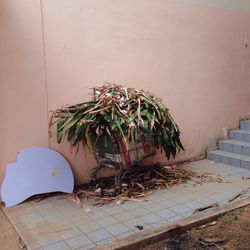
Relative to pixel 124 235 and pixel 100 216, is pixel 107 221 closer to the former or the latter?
pixel 100 216

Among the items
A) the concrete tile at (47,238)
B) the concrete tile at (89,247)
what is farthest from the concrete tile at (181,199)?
the concrete tile at (47,238)

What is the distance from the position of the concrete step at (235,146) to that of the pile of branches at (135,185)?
1.13 metres

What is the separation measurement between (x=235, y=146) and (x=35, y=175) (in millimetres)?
3451

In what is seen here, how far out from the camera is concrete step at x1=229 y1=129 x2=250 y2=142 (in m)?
5.67

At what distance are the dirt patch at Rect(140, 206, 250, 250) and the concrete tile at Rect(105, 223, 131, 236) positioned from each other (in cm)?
34

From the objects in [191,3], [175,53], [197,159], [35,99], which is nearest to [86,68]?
[35,99]

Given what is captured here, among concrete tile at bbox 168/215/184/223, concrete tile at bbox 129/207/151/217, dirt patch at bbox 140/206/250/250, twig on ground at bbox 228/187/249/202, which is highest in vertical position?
twig on ground at bbox 228/187/249/202

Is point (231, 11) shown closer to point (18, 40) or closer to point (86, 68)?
point (86, 68)

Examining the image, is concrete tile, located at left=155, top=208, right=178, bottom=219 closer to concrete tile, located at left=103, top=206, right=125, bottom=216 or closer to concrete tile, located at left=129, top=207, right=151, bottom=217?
concrete tile, located at left=129, top=207, right=151, bottom=217

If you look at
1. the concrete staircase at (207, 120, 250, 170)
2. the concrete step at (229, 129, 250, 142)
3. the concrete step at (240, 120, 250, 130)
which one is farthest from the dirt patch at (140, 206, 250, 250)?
the concrete step at (240, 120, 250, 130)

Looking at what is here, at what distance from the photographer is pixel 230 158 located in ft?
17.4

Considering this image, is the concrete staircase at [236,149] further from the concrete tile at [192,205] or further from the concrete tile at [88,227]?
the concrete tile at [88,227]

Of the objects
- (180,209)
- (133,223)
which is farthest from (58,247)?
(180,209)

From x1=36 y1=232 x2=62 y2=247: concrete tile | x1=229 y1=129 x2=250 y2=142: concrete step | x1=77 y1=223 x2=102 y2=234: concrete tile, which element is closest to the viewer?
x1=36 y1=232 x2=62 y2=247: concrete tile
